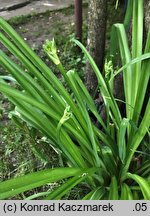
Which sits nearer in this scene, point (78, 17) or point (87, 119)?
point (87, 119)

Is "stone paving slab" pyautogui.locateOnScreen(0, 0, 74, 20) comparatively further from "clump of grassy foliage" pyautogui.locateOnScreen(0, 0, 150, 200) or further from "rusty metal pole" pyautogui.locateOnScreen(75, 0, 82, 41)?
"clump of grassy foliage" pyautogui.locateOnScreen(0, 0, 150, 200)

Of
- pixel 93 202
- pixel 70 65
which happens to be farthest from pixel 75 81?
pixel 70 65

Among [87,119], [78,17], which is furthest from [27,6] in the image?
[87,119]

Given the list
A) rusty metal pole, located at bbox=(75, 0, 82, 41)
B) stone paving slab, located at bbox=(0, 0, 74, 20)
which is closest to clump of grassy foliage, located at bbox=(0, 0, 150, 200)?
rusty metal pole, located at bbox=(75, 0, 82, 41)

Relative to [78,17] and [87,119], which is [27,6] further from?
[87,119]

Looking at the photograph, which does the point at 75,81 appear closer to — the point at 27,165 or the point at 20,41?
the point at 20,41
